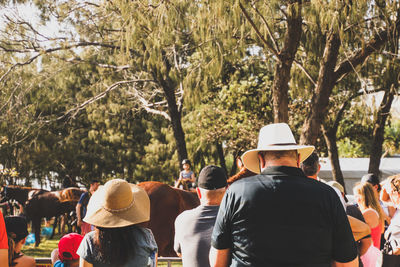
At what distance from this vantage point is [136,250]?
9.29 ft

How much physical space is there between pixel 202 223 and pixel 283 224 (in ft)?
3.56

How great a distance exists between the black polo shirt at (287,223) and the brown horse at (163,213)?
6.19 metres

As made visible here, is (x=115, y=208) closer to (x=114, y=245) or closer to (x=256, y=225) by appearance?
(x=114, y=245)

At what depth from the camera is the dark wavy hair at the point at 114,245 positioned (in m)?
2.72

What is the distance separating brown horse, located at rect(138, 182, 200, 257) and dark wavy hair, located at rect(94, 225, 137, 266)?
5918mm

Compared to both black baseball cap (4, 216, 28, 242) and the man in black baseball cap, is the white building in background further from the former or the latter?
black baseball cap (4, 216, 28, 242)

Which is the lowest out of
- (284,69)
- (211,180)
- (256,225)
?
(256,225)

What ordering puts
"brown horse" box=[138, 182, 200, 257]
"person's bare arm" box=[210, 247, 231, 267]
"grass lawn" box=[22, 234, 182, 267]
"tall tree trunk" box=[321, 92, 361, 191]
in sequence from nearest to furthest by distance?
"person's bare arm" box=[210, 247, 231, 267]
"brown horse" box=[138, 182, 200, 257]
"grass lawn" box=[22, 234, 182, 267]
"tall tree trunk" box=[321, 92, 361, 191]

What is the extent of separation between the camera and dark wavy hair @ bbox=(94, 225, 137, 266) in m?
2.72

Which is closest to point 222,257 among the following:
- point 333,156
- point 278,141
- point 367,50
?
point 278,141

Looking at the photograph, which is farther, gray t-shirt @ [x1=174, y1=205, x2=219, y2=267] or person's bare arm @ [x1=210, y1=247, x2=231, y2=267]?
gray t-shirt @ [x1=174, y1=205, x2=219, y2=267]

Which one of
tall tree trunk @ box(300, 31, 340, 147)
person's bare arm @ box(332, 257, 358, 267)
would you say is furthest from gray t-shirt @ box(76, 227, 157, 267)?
tall tree trunk @ box(300, 31, 340, 147)

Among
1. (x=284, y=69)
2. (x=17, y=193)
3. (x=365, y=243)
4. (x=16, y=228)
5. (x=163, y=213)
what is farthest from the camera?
(x=17, y=193)

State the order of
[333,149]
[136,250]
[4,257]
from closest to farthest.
Result: [136,250]
[4,257]
[333,149]
